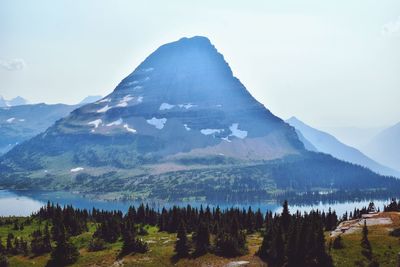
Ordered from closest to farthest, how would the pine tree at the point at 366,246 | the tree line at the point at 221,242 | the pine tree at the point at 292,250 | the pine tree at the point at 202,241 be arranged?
the tree line at the point at 221,242 → the pine tree at the point at 292,250 → the pine tree at the point at 366,246 → the pine tree at the point at 202,241

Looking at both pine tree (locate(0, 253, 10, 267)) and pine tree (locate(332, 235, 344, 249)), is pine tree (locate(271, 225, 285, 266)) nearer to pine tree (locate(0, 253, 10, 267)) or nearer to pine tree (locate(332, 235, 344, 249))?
pine tree (locate(332, 235, 344, 249))

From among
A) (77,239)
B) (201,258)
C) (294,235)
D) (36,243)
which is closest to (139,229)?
(77,239)

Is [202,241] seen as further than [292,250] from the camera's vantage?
Yes

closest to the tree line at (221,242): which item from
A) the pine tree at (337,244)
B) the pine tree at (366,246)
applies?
the pine tree at (337,244)

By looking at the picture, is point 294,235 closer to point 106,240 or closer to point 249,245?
point 249,245

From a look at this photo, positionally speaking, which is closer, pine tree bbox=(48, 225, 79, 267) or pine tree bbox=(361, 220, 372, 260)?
pine tree bbox=(361, 220, 372, 260)

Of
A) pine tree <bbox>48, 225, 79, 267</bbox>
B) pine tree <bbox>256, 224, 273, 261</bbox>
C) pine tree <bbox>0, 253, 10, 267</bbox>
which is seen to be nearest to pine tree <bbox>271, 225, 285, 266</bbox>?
pine tree <bbox>256, 224, 273, 261</bbox>

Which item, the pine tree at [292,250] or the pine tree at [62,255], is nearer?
the pine tree at [292,250]

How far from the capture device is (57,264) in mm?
92875

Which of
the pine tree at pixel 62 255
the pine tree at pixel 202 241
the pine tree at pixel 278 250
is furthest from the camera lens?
the pine tree at pixel 202 241

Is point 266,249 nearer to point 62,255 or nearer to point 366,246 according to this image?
point 366,246

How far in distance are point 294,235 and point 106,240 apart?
4954 centimetres

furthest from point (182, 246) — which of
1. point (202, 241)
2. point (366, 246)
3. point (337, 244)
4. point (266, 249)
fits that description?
point (366, 246)

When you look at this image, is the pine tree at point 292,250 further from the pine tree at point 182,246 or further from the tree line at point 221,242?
the pine tree at point 182,246
